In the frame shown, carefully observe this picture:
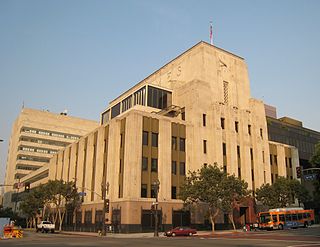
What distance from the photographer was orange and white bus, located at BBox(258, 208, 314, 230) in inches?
2199

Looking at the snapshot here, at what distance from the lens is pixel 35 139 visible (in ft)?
441

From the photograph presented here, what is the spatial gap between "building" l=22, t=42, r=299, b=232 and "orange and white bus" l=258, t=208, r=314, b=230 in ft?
25.9

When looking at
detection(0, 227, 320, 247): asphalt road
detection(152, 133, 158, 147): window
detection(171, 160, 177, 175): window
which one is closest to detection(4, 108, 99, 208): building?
detection(152, 133, 158, 147): window

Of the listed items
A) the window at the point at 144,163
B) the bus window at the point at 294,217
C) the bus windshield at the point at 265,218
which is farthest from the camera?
the bus window at the point at 294,217

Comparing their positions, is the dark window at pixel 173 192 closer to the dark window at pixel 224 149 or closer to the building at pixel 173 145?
the building at pixel 173 145

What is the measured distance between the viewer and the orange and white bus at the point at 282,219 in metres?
55.8

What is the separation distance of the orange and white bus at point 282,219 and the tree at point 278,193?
584 cm

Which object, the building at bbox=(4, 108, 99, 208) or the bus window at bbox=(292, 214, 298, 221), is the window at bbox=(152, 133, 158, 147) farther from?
the building at bbox=(4, 108, 99, 208)

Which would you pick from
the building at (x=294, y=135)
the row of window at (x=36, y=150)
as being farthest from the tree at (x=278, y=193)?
the row of window at (x=36, y=150)

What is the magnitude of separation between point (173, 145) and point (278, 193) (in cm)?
2261

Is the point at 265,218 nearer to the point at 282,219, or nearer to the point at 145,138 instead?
the point at 282,219

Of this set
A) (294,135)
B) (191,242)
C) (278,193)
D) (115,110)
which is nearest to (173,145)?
(278,193)

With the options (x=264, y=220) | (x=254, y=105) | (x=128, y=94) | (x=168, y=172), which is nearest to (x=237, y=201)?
(x=264, y=220)

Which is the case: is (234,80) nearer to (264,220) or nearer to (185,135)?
(185,135)
